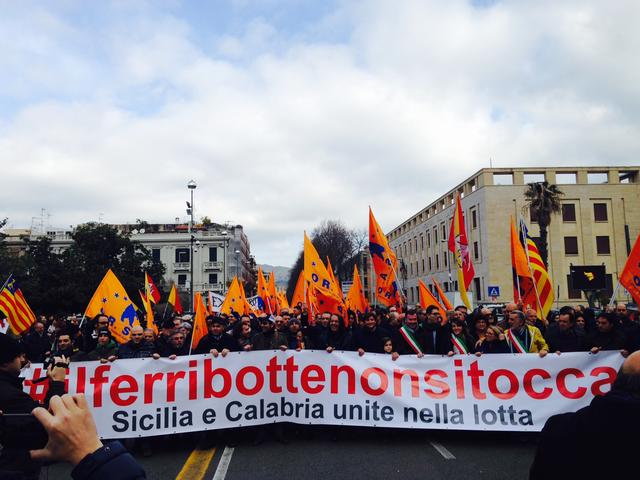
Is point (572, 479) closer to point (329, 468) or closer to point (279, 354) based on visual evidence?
point (329, 468)

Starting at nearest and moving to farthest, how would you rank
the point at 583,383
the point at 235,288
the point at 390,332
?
1. the point at 583,383
2. the point at 390,332
3. the point at 235,288

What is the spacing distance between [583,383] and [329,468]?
3563 mm

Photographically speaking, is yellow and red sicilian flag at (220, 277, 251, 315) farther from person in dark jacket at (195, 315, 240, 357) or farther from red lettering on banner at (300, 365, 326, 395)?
red lettering on banner at (300, 365, 326, 395)

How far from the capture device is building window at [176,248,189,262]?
74.9 meters

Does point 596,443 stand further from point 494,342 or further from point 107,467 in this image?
point 494,342

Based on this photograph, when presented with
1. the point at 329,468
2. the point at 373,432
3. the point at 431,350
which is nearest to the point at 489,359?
the point at 431,350

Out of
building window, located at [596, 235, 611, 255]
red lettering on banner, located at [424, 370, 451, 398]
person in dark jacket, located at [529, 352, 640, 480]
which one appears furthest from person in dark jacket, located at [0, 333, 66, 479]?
building window, located at [596, 235, 611, 255]

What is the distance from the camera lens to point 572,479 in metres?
1.96

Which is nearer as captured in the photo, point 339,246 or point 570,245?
point 570,245

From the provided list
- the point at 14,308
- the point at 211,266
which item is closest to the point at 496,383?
the point at 14,308

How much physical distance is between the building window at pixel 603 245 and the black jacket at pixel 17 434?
54116 mm

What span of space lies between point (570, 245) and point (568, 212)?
3245 mm

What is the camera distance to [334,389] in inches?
267

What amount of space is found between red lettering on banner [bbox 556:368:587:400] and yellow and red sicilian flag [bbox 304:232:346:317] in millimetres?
5720
